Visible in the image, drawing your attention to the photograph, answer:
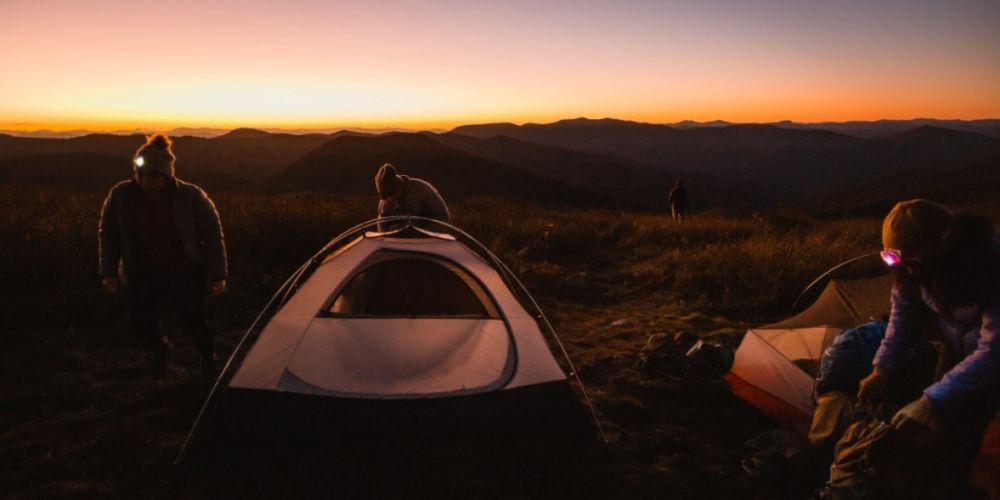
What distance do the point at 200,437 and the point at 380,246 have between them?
1824mm

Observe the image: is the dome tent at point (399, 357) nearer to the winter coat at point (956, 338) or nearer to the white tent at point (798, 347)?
the white tent at point (798, 347)

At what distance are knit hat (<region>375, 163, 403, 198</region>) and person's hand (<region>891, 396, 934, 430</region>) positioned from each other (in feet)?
15.5

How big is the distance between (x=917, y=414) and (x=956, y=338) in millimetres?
481

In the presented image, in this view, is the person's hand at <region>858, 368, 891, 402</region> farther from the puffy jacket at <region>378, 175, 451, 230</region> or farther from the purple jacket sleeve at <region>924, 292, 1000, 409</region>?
the puffy jacket at <region>378, 175, 451, 230</region>

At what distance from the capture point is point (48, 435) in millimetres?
3889

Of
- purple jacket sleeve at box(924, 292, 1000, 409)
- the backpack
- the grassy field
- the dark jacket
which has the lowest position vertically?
A: the grassy field

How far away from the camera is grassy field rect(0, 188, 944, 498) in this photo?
3.49m

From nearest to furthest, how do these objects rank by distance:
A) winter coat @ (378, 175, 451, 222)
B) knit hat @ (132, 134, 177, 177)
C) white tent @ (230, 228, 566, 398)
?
white tent @ (230, 228, 566, 398), knit hat @ (132, 134, 177, 177), winter coat @ (378, 175, 451, 222)

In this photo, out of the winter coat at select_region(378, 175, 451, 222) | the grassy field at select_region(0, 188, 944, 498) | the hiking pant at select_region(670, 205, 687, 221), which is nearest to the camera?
the grassy field at select_region(0, 188, 944, 498)

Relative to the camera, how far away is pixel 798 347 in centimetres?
465

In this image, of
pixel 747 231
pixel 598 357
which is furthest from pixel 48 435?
pixel 747 231

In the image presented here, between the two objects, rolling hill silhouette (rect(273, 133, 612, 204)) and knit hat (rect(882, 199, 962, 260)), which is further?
rolling hill silhouette (rect(273, 133, 612, 204))

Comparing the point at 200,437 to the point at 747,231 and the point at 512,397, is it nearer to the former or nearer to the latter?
the point at 512,397

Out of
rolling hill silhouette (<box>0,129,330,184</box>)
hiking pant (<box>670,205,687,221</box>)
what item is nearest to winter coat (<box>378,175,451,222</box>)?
hiking pant (<box>670,205,687,221</box>)
